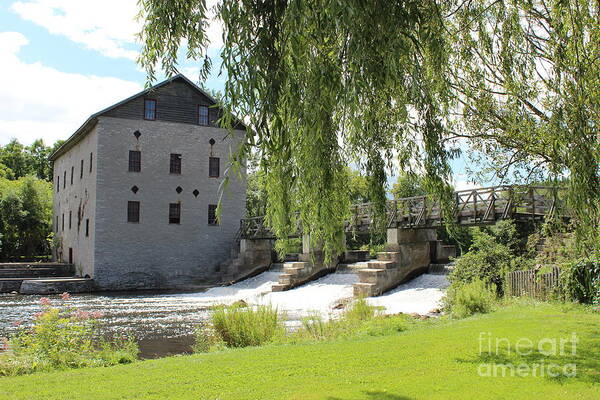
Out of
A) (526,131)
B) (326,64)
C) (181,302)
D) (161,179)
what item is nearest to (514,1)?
(526,131)

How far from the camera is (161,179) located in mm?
30156

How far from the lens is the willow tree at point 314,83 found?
473 centimetres

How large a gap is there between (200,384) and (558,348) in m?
4.66

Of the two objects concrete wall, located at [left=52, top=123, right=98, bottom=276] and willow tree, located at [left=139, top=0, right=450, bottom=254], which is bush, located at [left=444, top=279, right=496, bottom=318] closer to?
willow tree, located at [left=139, top=0, right=450, bottom=254]

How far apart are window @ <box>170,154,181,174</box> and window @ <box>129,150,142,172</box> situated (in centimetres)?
179

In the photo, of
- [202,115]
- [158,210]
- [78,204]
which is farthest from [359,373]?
[78,204]

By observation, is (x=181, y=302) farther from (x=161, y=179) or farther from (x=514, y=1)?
(x=514, y=1)

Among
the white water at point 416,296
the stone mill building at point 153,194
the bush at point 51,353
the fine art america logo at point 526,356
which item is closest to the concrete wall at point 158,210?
the stone mill building at point 153,194

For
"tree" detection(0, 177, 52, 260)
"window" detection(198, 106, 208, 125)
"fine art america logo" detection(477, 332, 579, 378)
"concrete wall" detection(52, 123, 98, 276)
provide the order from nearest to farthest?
"fine art america logo" detection(477, 332, 579, 378)
"concrete wall" detection(52, 123, 98, 276)
"window" detection(198, 106, 208, 125)
"tree" detection(0, 177, 52, 260)

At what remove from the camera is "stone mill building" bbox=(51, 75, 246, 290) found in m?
28.6

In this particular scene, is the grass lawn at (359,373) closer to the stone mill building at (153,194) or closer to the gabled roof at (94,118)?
the gabled roof at (94,118)

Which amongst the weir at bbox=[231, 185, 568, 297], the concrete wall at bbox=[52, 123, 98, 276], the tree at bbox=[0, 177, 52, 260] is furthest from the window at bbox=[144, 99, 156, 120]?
the tree at bbox=[0, 177, 52, 260]

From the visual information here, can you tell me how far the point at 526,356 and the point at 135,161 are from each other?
25.9 metres

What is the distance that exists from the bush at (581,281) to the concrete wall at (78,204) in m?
23.2
